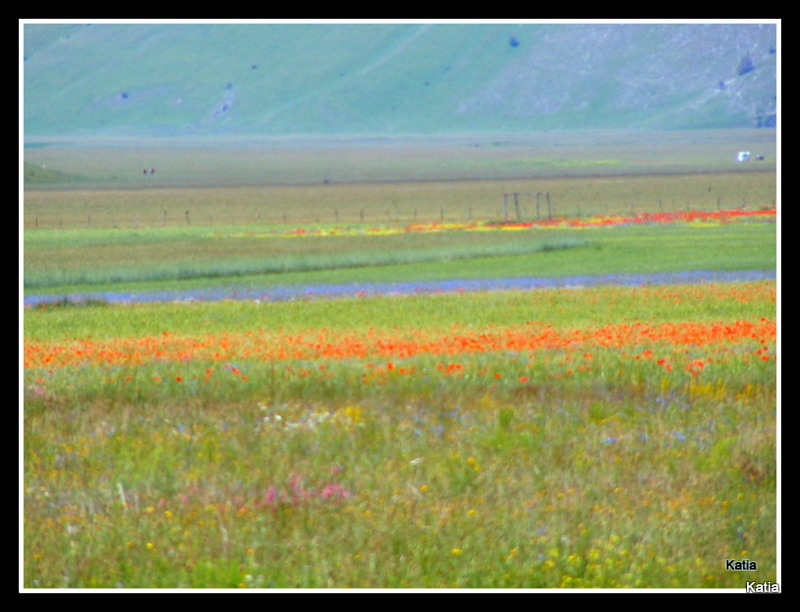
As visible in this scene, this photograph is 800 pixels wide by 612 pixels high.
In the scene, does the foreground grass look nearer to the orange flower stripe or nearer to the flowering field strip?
the orange flower stripe

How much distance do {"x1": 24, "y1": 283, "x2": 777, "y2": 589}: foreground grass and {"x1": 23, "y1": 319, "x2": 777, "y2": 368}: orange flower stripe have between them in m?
0.14

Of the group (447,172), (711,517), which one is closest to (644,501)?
(711,517)

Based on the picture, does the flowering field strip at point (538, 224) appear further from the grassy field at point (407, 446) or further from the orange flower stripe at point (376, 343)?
the orange flower stripe at point (376, 343)

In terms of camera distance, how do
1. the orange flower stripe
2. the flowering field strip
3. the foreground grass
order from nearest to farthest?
the foreground grass → the orange flower stripe → the flowering field strip

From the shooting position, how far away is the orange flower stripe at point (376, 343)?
16.4 m

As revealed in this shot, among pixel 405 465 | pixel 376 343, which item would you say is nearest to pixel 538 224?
pixel 376 343

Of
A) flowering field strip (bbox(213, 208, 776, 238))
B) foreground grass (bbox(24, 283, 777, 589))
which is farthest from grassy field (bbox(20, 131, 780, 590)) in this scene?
flowering field strip (bbox(213, 208, 776, 238))

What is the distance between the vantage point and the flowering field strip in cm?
6222

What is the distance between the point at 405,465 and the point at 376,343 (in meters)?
8.23

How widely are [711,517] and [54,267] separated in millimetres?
42191

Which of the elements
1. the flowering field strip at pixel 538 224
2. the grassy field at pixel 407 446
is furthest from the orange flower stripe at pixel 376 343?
the flowering field strip at pixel 538 224

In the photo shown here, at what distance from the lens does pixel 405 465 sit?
9.90m

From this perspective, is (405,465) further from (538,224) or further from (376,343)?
(538,224)
